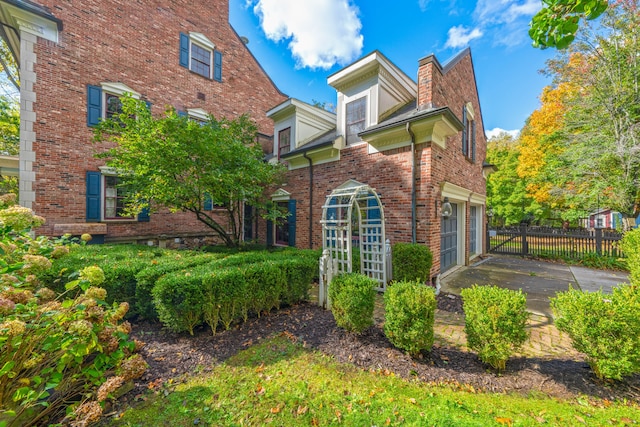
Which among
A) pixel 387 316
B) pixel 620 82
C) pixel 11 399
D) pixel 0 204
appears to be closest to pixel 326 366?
pixel 387 316

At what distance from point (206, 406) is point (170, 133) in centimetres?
587

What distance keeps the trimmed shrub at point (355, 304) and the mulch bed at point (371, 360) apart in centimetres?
24

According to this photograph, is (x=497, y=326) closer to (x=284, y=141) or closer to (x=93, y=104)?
(x=284, y=141)

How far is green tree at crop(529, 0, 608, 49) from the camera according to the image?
2.50 m

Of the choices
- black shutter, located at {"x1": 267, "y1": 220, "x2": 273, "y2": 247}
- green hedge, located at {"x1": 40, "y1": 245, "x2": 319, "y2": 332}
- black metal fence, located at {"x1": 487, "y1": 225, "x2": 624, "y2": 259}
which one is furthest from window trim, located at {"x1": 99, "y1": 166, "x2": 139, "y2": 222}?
black metal fence, located at {"x1": 487, "y1": 225, "x2": 624, "y2": 259}

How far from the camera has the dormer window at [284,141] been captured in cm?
1003

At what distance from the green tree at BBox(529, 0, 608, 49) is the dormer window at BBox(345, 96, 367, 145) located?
493 cm

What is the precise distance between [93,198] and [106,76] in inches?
181

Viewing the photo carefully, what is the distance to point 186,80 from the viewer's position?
1062 cm

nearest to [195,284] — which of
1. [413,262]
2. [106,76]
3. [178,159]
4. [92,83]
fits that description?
[178,159]

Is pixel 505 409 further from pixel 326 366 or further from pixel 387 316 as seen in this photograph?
pixel 326 366

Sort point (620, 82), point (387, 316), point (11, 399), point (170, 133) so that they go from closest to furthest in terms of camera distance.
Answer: point (11, 399) < point (387, 316) < point (170, 133) < point (620, 82)

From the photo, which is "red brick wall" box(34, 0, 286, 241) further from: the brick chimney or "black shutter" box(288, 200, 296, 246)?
the brick chimney

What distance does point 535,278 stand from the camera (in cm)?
711
